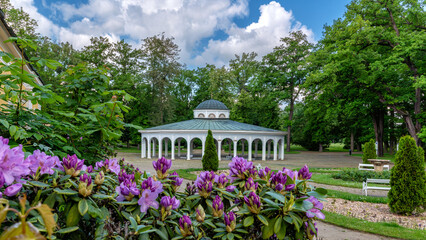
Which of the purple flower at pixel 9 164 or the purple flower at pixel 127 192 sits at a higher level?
the purple flower at pixel 9 164

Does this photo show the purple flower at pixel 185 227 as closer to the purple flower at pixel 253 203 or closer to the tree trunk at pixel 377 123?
the purple flower at pixel 253 203

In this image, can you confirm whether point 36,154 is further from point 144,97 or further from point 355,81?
point 144,97

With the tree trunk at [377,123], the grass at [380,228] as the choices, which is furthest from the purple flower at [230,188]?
the tree trunk at [377,123]

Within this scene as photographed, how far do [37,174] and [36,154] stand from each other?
17 cm

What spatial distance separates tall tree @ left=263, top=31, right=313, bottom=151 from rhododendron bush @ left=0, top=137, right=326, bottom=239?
35683 mm

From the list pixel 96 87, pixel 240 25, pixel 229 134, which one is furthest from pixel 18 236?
pixel 240 25

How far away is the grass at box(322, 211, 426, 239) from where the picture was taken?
5621mm

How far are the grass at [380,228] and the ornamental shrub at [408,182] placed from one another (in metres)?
1.68

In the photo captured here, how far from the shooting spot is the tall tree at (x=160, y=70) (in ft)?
127

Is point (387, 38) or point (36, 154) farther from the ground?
point (387, 38)

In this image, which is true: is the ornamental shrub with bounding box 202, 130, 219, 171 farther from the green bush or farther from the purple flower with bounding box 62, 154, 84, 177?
the purple flower with bounding box 62, 154, 84, 177

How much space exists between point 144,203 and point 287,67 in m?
38.2

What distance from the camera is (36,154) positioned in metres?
1.68

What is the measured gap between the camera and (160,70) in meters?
39.4
